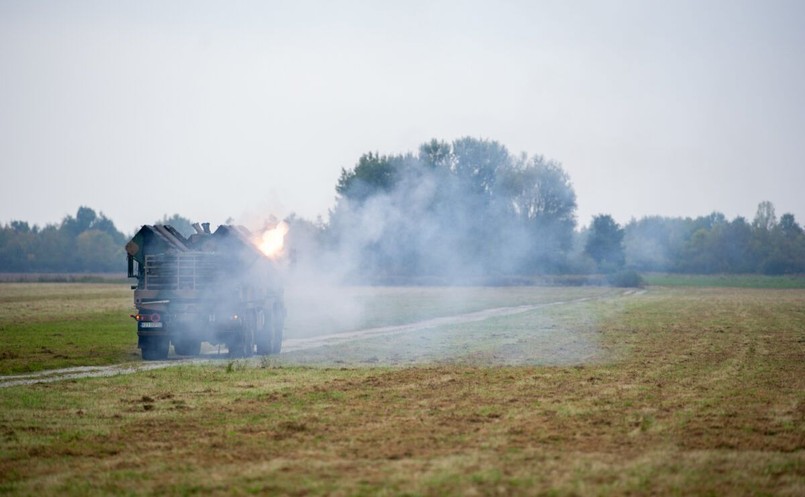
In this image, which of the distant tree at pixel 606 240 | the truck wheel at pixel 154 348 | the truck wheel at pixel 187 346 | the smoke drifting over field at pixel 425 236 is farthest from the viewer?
the distant tree at pixel 606 240

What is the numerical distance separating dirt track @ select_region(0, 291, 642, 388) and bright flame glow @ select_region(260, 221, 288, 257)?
3099 millimetres

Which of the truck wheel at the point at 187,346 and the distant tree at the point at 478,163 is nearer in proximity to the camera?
the truck wheel at the point at 187,346

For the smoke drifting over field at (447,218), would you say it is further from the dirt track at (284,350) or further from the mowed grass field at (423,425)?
the mowed grass field at (423,425)

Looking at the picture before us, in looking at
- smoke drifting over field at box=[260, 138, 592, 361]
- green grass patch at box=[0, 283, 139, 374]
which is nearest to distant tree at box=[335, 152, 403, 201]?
smoke drifting over field at box=[260, 138, 592, 361]

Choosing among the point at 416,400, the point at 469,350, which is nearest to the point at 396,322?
the point at 469,350

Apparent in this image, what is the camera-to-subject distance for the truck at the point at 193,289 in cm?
2556

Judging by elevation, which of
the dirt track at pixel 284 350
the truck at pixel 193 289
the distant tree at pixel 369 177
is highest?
the distant tree at pixel 369 177

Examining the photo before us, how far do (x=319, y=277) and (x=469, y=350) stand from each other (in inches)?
836

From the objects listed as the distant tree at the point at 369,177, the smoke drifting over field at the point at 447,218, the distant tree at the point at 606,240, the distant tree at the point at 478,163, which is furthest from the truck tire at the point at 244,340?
the distant tree at the point at 606,240

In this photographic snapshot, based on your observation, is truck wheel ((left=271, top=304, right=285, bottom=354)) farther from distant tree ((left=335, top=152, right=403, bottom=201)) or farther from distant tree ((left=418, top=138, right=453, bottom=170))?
distant tree ((left=418, top=138, right=453, bottom=170))

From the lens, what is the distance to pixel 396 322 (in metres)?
42.2

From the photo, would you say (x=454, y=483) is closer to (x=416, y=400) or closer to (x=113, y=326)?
(x=416, y=400)

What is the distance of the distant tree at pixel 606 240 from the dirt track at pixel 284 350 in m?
87.4

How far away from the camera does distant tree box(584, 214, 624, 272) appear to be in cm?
13775
